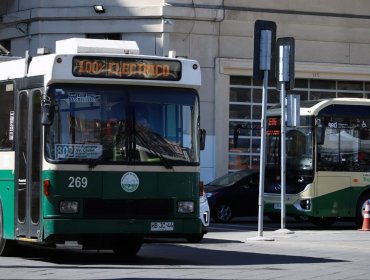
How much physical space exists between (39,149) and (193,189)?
2.39 m

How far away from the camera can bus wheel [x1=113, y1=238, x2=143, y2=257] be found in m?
16.2

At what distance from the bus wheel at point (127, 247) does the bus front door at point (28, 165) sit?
2189 millimetres

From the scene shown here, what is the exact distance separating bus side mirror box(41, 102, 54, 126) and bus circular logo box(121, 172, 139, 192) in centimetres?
137

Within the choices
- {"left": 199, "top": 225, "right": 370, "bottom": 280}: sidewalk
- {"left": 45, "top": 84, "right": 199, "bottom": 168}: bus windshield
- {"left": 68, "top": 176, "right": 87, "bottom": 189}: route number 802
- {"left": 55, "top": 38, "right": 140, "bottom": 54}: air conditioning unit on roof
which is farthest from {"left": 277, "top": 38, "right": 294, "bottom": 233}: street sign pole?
{"left": 68, "top": 176, "right": 87, "bottom": 189}: route number 802

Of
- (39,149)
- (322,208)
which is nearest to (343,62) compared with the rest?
(322,208)

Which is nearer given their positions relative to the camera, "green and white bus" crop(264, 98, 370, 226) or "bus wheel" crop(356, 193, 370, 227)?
"green and white bus" crop(264, 98, 370, 226)

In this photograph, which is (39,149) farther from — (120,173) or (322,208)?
(322,208)

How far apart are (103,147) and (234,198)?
1325 centimetres

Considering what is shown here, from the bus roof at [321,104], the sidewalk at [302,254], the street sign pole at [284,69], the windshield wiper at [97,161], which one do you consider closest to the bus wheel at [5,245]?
the windshield wiper at [97,161]

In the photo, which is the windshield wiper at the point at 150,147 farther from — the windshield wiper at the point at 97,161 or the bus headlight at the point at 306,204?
the bus headlight at the point at 306,204

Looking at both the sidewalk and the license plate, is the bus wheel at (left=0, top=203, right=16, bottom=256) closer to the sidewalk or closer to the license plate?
the license plate

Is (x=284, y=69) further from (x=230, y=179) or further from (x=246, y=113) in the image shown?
(x=246, y=113)

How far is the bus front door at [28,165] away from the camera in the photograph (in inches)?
559

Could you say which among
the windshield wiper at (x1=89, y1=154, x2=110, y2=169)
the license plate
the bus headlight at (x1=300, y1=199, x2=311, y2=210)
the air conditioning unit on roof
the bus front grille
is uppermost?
the air conditioning unit on roof
